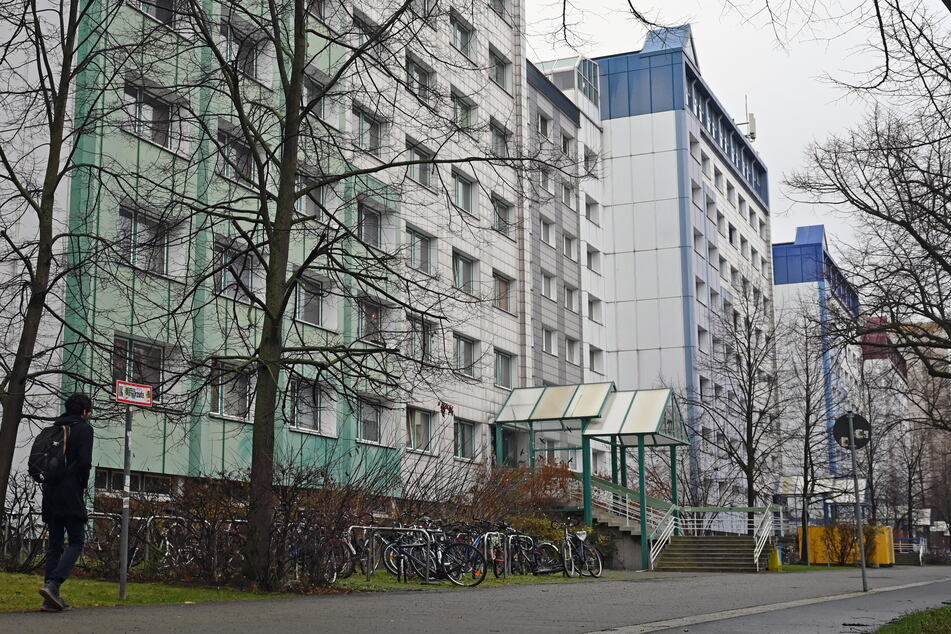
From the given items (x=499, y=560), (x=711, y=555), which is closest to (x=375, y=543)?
(x=499, y=560)

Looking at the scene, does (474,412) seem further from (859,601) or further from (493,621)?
(493,621)

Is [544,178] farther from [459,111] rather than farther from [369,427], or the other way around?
[369,427]

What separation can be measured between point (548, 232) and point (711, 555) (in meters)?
19.2

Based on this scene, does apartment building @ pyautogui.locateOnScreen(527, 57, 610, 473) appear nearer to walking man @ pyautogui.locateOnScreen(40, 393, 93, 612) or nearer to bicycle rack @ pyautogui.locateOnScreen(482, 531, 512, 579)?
bicycle rack @ pyautogui.locateOnScreen(482, 531, 512, 579)

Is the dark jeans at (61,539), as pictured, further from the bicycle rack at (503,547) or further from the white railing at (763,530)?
the white railing at (763,530)

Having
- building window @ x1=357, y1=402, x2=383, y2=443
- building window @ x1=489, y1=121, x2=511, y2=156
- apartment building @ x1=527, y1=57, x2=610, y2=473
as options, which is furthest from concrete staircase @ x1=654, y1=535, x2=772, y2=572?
building window @ x1=489, y1=121, x2=511, y2=156

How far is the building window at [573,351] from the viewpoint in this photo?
50.7 m

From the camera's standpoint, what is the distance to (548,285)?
49.1 m

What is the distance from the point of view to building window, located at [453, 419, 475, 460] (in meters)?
39.7

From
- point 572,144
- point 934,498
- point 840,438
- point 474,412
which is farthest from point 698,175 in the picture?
point 840,438

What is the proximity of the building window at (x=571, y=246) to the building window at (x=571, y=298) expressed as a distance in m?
1.44

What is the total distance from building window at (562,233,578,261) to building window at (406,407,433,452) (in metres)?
15.8

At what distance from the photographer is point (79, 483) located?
1145 centimetres

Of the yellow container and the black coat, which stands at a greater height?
the black coat
